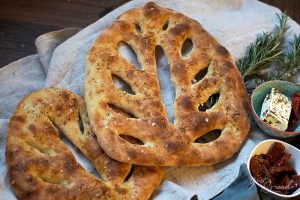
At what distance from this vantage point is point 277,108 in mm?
1688

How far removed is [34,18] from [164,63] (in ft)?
2.43

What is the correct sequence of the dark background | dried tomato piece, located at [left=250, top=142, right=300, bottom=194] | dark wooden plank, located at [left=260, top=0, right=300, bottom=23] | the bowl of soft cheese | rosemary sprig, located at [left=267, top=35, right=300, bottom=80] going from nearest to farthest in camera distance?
dried tomato piece, located at [left=250, top=142, right=300, bottom=194] → the bowl of soft cheese → rosemary sprig, located at [left=267, top=35, right=300, bottom=80] → the dark background → dark wooden plank, located at [left=260, top=0, right=300, bottom=23]

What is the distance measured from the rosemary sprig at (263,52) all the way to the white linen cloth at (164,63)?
0.06 metres

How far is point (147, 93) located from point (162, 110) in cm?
9

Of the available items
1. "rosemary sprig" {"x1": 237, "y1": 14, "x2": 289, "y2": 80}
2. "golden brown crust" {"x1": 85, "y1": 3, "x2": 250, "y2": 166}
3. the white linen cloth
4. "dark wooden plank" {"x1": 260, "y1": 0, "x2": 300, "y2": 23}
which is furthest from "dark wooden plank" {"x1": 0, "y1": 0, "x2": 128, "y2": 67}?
"dark wooden plank" {"x1": 260, "y1": 0, "x2": 300, "y2": 23}

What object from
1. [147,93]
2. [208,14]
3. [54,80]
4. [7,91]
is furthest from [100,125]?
[208,14]

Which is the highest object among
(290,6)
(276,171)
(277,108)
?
(290,6)

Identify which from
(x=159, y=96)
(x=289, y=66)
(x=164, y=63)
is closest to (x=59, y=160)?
(x=159, y=96)

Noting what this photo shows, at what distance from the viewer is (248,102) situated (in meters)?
1.78

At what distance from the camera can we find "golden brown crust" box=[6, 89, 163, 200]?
140 centimetres

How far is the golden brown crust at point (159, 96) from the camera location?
5.02 feet

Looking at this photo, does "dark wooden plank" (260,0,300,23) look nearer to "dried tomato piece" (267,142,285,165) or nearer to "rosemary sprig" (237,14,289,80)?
"rosemary sprig" (237,14,289,80)

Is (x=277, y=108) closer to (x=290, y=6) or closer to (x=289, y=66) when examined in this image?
(x=289, y=66)

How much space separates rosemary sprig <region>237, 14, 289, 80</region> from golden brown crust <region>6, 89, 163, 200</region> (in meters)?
0.68
